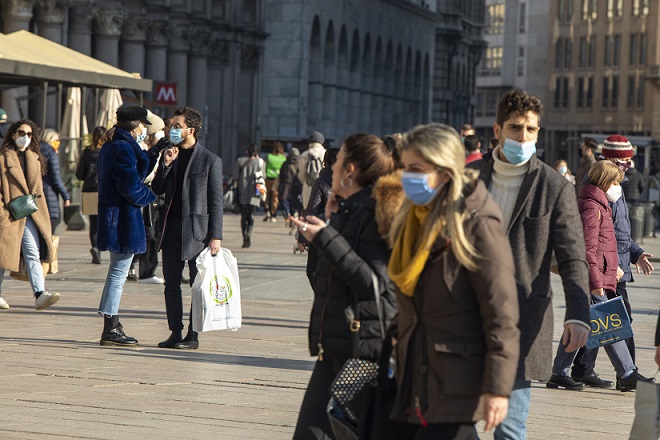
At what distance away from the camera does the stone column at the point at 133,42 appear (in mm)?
48156

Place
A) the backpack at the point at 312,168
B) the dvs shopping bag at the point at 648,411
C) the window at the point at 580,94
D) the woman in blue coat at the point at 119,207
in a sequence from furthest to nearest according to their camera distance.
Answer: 1. the window at the point at 580,94
2. the backpack at the point at 312,168
3. the woman in blue coat at the point at 119,207
4. the dvs shopping bag at the point at 648,411

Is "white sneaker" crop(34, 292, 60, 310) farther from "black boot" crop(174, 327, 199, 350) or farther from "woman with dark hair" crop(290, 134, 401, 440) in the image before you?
"woman with dark hair" crop(290, 134, 401, 440)

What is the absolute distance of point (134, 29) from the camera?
1903 inches

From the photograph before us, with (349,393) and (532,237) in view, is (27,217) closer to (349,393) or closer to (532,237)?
(532,237)

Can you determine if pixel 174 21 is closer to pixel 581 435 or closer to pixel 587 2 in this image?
pixel 581 435

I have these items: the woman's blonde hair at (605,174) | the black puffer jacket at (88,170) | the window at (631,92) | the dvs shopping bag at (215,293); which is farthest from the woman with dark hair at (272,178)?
the window at (631,92)

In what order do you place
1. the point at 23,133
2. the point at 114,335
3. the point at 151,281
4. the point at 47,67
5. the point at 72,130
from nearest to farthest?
the point at 114,335 → the point at 23,133 → the point at 151,281 → the point at 47,67 → the point at 72,130

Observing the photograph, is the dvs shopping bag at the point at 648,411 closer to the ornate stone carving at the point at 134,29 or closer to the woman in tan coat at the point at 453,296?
the woman in tan coat at the point at 453,296

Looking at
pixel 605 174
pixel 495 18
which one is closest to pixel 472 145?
pixel 605 174

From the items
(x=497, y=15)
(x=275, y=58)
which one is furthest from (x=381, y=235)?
(x=497, y=15)

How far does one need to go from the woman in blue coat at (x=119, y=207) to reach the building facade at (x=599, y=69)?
326 feet

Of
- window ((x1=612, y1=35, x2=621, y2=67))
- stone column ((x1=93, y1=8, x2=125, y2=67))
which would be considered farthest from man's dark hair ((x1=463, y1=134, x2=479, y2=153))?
window ((x1=612, y1=35, x2=621, y2=67))

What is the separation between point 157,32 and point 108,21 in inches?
178

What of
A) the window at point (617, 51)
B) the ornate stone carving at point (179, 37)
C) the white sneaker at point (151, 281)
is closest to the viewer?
the white sneaker at point (151, 281)
